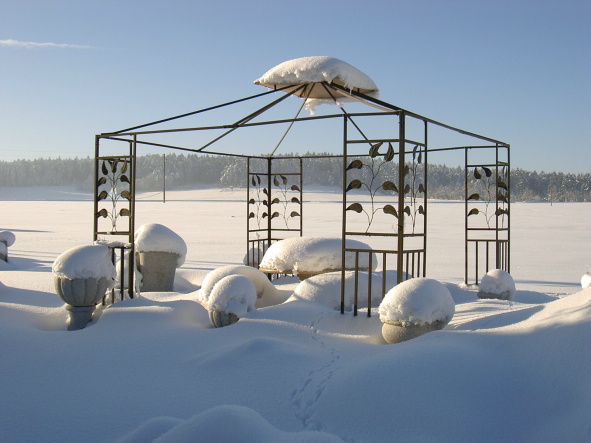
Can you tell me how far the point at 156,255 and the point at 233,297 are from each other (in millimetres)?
3858

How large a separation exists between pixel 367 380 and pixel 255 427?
44.4 inches

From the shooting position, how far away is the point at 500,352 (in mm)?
4184

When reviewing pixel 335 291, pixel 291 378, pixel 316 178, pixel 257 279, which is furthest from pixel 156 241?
pixel 316 178

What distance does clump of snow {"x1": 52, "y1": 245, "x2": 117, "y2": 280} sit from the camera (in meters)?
5.76

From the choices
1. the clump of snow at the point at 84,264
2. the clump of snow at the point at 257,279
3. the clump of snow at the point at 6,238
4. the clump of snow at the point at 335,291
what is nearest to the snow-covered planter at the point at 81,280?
the clump of snow at the point at 84,264

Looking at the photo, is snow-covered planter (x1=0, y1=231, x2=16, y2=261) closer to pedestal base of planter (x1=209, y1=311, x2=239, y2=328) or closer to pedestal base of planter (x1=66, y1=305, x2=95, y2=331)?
pedestal base of planter (x1=66, y1=305, x2=95, y2=331)

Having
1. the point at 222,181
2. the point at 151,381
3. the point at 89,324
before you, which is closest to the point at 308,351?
the point at 151,381

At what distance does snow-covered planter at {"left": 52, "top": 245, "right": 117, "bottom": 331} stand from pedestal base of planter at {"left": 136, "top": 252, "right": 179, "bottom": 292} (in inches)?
124

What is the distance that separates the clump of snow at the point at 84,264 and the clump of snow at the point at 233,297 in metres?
1.27

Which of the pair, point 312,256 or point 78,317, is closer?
point 78,317

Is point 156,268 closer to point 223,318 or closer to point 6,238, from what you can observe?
point 223,318

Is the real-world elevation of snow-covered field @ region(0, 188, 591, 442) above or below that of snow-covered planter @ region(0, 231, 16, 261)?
below

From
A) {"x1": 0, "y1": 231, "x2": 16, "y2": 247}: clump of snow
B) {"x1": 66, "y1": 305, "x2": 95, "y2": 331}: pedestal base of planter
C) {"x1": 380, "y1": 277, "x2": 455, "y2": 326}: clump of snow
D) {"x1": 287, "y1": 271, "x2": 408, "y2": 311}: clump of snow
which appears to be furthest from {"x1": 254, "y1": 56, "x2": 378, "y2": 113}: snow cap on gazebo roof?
{"x1": 0, "y1": 231, "x2": 16, "y2": 247}: clump of snow

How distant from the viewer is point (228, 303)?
566cm
